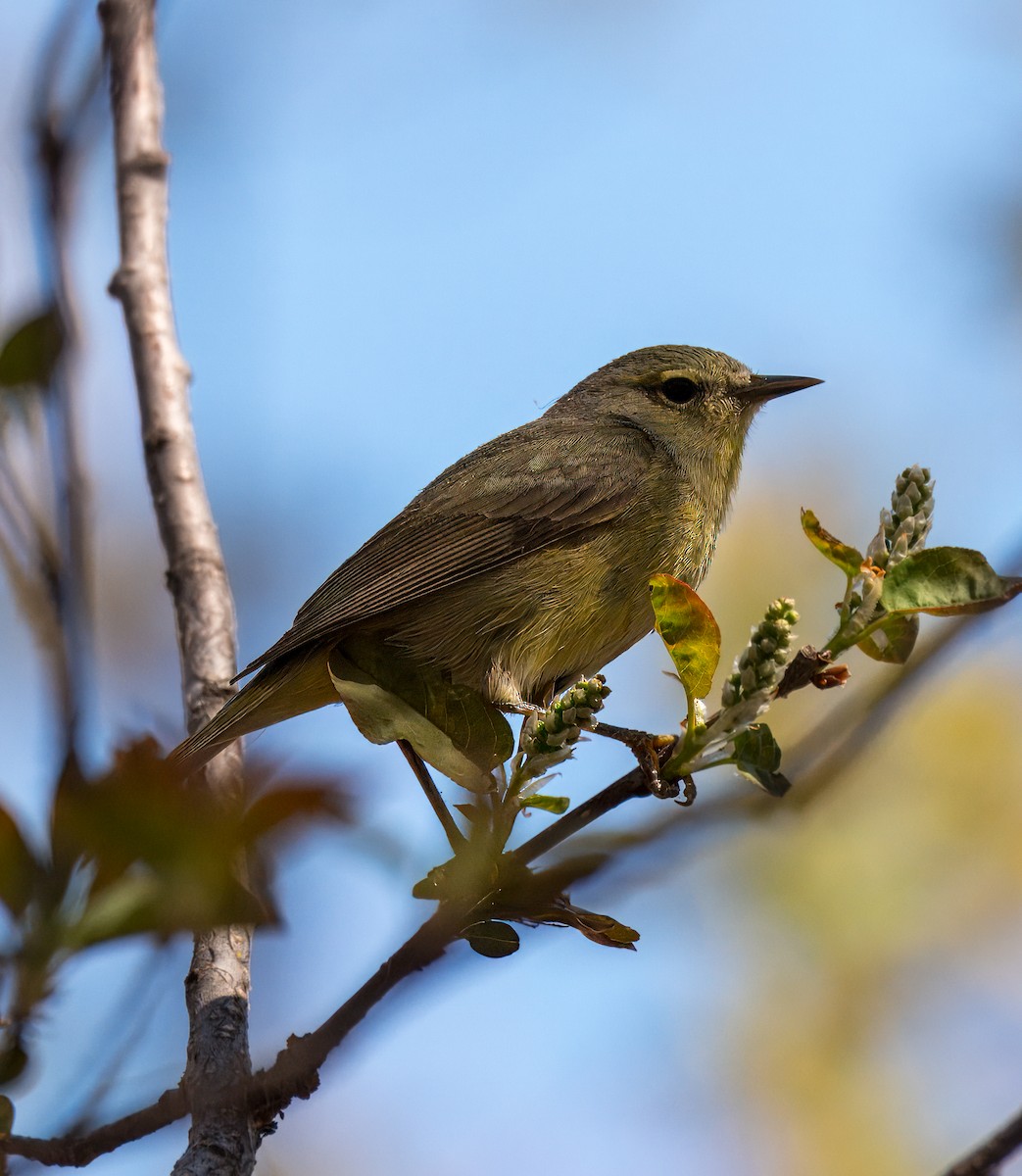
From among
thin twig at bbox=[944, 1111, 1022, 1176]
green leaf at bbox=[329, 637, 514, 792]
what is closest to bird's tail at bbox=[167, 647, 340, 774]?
green leaf at bbox=[329, 637, 514, 792]

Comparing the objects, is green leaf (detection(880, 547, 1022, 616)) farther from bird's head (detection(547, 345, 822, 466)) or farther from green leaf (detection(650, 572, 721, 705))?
bird's head (detection(547, 345, 822, 466))

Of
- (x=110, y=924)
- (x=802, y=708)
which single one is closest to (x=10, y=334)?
(x=110, y=924)

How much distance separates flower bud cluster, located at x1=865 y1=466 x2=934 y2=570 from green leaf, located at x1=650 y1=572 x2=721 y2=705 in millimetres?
339

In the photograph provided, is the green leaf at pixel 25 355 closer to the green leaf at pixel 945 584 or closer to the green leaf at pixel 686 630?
the green leaf at pixel 686 630

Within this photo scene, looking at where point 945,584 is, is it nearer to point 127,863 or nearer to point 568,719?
point 568,719

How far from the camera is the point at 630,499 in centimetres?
460

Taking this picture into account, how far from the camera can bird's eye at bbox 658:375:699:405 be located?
5.30 meters

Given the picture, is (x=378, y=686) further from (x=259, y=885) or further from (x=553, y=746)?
(x=259, y=885)

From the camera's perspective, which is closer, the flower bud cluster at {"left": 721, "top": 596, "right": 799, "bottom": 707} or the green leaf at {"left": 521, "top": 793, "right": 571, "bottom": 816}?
the flower bud cluster at {"left": 721, "top": 596, "right": 799, "bottom": 707}

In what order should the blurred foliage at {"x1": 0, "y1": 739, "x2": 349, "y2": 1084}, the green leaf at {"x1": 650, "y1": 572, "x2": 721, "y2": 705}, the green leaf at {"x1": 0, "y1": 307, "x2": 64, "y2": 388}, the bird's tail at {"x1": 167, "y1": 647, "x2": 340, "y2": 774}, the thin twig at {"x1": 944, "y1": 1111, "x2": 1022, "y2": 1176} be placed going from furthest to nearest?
the bird's tail at {"x1": 167, "y1": 647, "x2": 340, "y2": 774} → the green leaf at {"x1": 650, "y1": 572, "x2": 721, "y2": 705} → the green leaf at {"x1": 0, "y1": 307, "x2": 64, "y2": 388} → the blurred foliage at {"x1": 0, "y1": 739, "x2": 349, "y2": 1084} → the thin twig at {"x1": 944, "y1": 1111, "x2": 1022, "y2": 1176}

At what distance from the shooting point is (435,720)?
2.64m

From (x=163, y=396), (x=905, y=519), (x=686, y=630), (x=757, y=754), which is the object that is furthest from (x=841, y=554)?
(x=163, y=396)

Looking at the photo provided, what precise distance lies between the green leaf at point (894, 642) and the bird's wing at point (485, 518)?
1.88 meters

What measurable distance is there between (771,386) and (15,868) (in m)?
4.07
